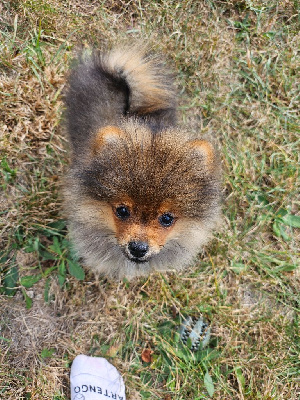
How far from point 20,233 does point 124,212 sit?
1250 mm

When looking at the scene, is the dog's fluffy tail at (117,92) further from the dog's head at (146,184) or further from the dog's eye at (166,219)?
the dog's eye at (166,219)

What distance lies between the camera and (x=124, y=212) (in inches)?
90.8

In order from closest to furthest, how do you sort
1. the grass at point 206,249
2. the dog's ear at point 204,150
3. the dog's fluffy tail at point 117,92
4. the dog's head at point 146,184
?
the dog's head at point 146,184
the dog's ear at point 204,150
the dog's fluffy tail at point 117,92
the grass at point 206,249

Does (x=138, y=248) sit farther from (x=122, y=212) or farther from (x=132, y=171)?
(x=132, y=171)

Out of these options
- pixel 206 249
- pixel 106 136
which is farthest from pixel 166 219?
pixel 206 249

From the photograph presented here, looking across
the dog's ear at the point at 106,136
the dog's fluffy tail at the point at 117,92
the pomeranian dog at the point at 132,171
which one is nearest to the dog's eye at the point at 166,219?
the pomeranian dog at the point at 132,171

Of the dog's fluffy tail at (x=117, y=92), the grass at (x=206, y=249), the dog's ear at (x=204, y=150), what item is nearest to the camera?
the dog's ear at (x=204, y=150)

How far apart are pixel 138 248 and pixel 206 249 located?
124cm

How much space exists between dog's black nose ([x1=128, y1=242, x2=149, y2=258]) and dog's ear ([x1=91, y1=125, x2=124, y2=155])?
21.6 inches

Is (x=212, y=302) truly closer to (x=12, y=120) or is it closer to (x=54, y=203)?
(x=54, y=203)

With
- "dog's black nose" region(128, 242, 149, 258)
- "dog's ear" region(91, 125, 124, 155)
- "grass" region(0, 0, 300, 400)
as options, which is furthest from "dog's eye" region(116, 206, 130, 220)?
"grass" region(0, 0, 300, 400)

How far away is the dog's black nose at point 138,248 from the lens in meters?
2.27

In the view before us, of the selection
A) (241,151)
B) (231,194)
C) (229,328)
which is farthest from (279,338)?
(241,151)

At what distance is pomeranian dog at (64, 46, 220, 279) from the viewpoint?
219cm
